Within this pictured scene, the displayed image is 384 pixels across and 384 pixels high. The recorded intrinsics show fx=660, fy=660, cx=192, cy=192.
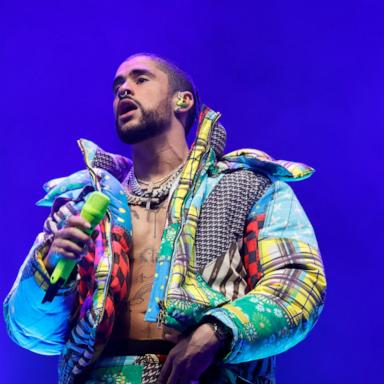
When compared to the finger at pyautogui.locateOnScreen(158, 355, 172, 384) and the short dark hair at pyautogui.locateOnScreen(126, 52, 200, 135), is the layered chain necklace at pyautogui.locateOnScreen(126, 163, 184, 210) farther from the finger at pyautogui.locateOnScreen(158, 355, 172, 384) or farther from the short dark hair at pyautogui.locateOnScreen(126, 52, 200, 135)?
the finger at pyautogui.locateOnScreen(158, 355, 172, 384)

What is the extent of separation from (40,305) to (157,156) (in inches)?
23.3

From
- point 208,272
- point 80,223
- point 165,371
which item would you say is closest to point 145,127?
point 208,272

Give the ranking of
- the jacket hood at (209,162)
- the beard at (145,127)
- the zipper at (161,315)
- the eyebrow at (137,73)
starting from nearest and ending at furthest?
1. the zipper at (161,315)
2. the jacket hood at (209,162)
3. the beard at (145,127)
4. the eyebrow at (137,73)

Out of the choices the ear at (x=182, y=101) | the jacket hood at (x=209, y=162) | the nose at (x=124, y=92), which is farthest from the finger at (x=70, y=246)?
the ear at (x=182, y=101)

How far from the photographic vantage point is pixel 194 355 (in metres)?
1.20

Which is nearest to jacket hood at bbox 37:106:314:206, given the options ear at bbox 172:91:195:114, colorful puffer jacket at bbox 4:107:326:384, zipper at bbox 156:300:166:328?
colorful puffer jacket at bbox 4:107:326:384

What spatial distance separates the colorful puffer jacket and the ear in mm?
315

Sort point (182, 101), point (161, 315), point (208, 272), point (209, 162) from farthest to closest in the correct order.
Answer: point (182, 101) < point (209, 162) < point (208, 272) < point (161, 315)

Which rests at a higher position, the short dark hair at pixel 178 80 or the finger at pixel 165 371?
the short dark hair at pixel 178 80

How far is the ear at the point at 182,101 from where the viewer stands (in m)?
1.97

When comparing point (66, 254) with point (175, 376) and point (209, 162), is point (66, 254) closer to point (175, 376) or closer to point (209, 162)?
point (175, 376)

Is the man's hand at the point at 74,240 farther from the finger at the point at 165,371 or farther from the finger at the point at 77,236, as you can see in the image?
the finger at the point at 165,371

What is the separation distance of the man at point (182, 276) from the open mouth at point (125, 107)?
0.52 feet

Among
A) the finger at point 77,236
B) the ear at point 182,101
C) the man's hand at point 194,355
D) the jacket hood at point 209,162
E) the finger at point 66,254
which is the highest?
the ear at point 182,101
